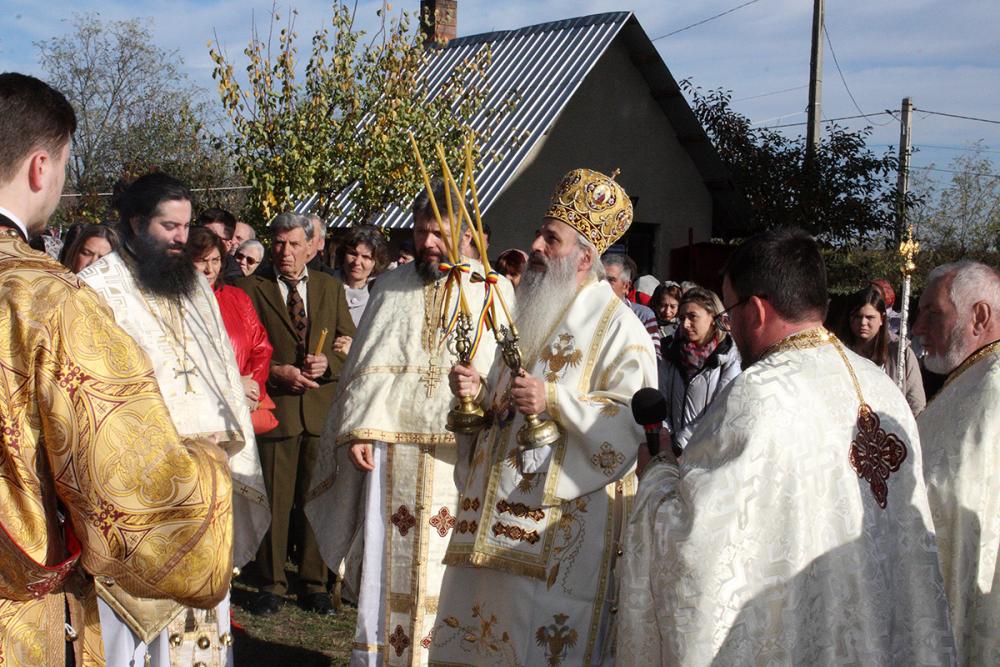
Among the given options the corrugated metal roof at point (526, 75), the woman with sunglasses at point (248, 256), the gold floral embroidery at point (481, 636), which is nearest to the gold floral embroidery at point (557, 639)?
the gold floral embroidery at point (481, 636)

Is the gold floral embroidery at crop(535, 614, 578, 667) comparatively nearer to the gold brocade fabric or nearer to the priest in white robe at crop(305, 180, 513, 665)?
the priest in white robe at crop(305, 180, 513, 665)

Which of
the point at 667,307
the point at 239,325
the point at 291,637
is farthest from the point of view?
the point at 667,307

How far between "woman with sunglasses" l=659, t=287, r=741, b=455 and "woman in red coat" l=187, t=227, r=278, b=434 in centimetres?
265

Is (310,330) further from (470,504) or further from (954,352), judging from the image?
(954,352)

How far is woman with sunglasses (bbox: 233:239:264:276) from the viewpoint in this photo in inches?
304

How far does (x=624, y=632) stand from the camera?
11.0 ft

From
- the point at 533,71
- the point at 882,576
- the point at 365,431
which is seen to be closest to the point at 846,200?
the point at 533,71

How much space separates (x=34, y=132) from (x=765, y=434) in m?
1.99

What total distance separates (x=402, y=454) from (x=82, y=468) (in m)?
3.27

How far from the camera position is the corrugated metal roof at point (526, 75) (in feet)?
51.3

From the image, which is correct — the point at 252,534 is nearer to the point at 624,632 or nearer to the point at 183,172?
the point at 624,632

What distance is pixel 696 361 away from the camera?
724cm

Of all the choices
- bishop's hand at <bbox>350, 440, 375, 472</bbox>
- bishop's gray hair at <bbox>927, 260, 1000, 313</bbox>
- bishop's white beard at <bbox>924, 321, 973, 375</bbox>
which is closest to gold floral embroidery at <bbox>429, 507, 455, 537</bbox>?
bishop's hand at <bbox>350, 440, 375, 472</bbox>

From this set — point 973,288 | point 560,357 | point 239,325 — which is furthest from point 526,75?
point 973,288
